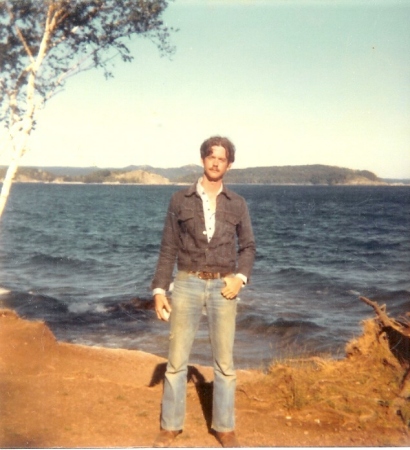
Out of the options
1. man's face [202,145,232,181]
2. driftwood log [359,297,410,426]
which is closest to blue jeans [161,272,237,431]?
man's face [202,145,232,181]

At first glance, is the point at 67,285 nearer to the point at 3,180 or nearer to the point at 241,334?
the point at 241,334

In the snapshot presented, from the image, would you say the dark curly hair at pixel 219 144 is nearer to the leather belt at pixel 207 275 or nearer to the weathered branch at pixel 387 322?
the leather belt at pixel 207 275

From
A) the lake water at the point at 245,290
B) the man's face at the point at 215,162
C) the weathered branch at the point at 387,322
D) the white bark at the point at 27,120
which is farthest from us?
the lake water at the point at 245,290

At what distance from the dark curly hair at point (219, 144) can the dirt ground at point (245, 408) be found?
220cm

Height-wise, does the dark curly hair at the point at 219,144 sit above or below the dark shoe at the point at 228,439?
above

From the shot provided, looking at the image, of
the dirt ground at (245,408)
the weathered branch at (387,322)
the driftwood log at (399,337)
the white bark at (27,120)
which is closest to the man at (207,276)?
the dirt ground at (245,408)

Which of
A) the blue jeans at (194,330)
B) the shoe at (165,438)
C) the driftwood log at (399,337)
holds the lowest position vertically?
the shoe at (165,438)

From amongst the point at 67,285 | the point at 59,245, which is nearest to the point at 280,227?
the point at 59,245

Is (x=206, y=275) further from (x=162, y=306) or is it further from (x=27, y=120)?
(x=27, y=120)

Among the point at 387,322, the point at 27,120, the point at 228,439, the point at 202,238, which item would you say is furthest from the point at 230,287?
the point at 27,120

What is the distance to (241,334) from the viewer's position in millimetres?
10680

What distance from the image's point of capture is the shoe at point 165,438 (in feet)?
12.3

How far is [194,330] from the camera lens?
375cm

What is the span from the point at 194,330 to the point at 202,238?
0.69 meters
